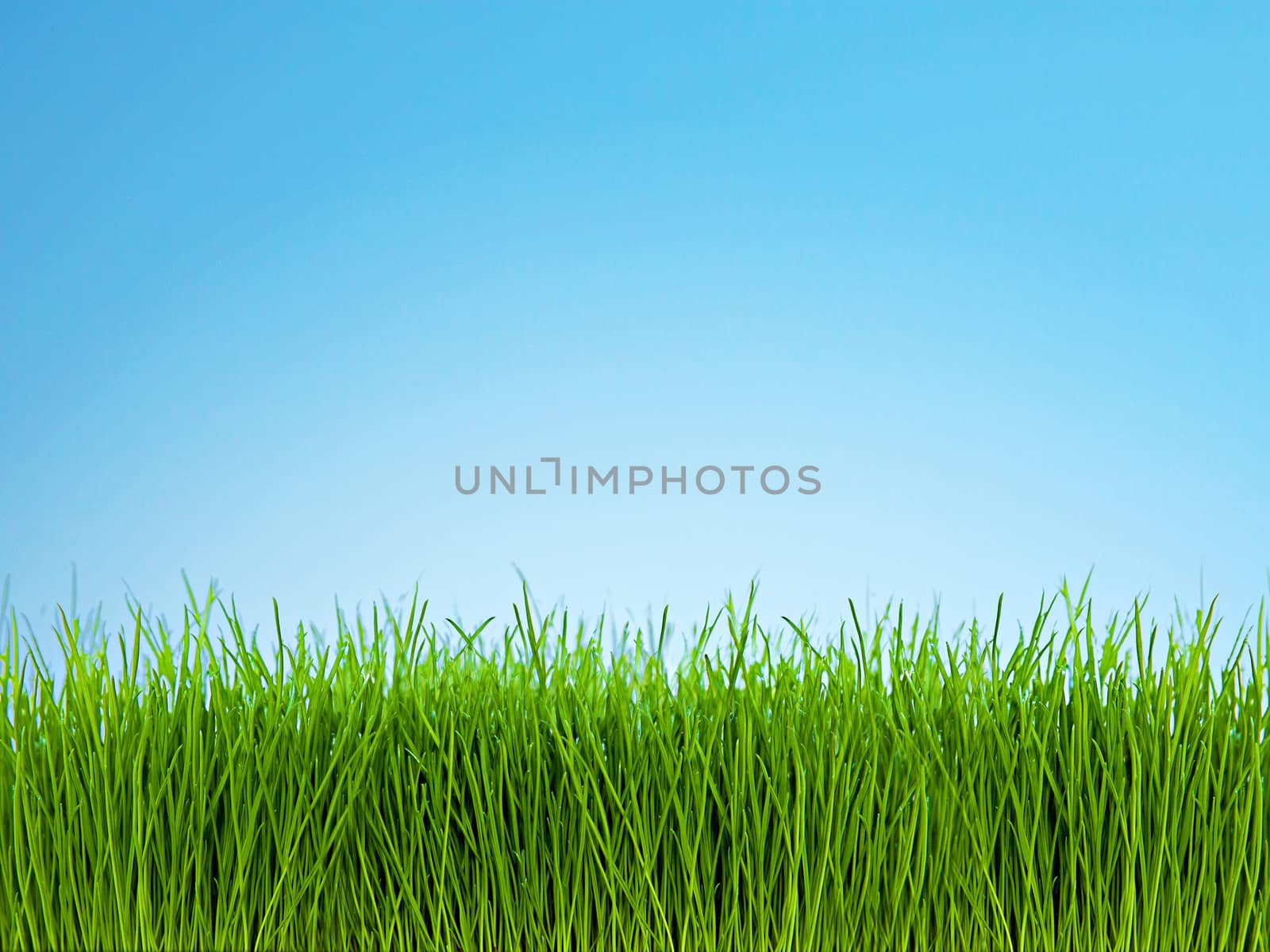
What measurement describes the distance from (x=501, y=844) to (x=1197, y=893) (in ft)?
3.83

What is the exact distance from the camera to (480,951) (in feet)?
5.84

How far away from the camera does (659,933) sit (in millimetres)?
1769

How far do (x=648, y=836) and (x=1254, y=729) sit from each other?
3.45 feet

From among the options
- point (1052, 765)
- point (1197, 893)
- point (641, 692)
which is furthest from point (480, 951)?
point (1197, 893)

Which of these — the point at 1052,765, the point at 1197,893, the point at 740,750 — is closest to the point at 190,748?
the point at 740,750

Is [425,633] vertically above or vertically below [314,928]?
above

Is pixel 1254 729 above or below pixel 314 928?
above

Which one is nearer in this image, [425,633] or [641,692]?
[641,692]

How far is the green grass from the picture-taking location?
1.76 meters

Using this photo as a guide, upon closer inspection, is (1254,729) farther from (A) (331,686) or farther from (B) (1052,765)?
(A) (331,686)

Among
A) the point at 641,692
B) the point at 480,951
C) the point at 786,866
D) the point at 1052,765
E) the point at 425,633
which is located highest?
the point at 425,633

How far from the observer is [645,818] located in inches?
69.7

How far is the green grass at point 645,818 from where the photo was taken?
1.76 meters

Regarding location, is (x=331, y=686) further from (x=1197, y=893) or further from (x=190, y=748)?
(x=1197, y=893)
